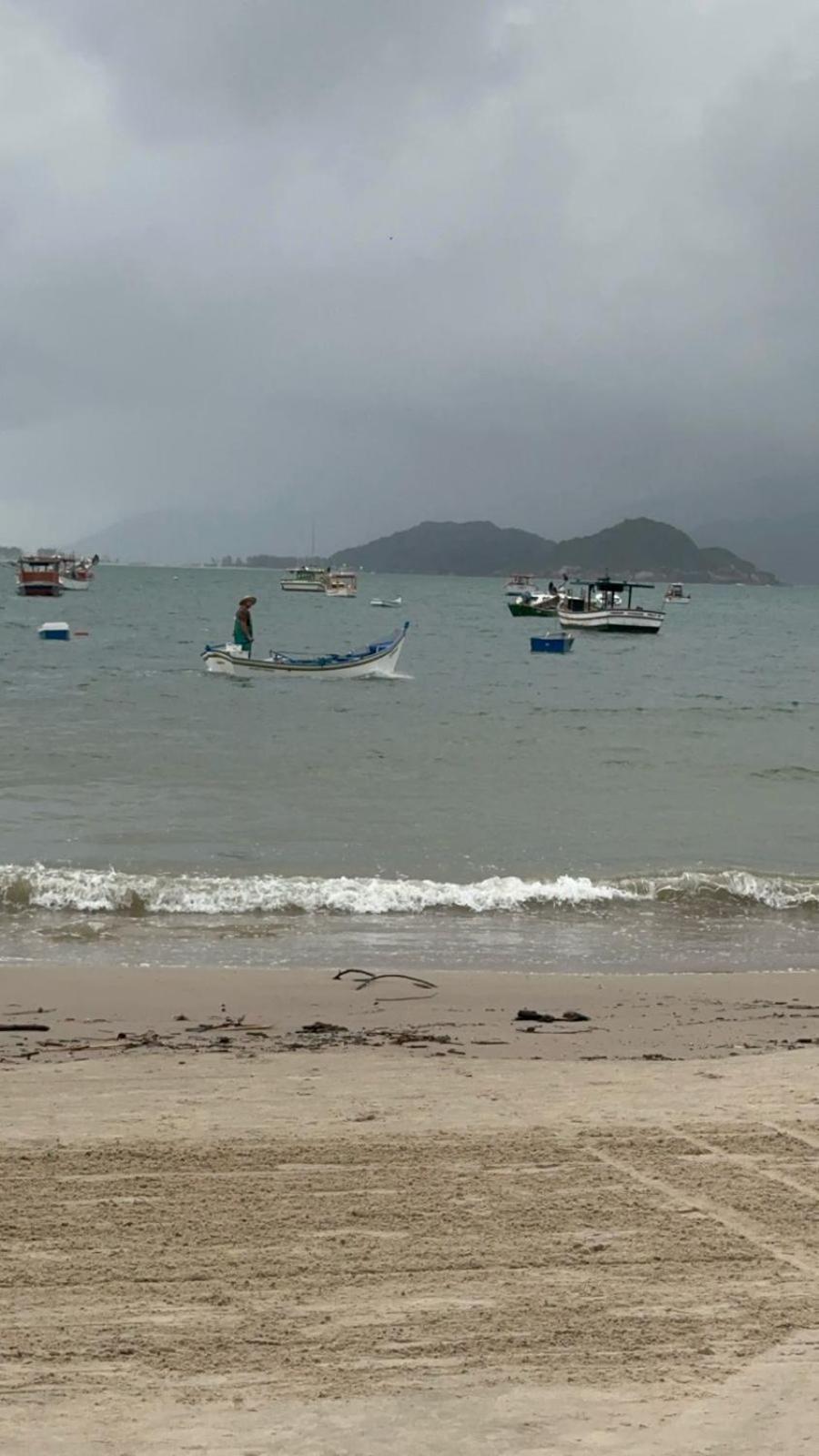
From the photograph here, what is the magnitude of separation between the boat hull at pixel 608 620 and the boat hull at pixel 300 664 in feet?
110

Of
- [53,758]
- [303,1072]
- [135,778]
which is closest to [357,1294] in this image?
[303,1072]

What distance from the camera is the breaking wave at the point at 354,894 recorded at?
39.5 ft

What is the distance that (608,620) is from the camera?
232 feet

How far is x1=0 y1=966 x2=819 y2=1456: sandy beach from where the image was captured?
361 cm

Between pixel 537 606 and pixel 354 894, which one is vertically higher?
pixel 537 606

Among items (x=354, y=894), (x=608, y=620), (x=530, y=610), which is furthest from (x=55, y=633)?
(x=354, y=894)

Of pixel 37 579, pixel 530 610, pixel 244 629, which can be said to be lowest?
pixel 244 629

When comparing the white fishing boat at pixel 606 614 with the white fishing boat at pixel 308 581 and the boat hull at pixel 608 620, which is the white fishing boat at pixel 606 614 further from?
the white fishing boat at pixel 308 581

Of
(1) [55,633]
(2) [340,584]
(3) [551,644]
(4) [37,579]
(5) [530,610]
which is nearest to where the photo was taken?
(1) [55,633]

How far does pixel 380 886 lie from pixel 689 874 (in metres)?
3.26

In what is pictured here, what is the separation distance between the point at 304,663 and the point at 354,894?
82.3ft

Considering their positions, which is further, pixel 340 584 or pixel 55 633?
pixel 340 584

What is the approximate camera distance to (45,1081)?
6559 mm

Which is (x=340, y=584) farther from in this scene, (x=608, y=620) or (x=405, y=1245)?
(x=405, y=1245)
